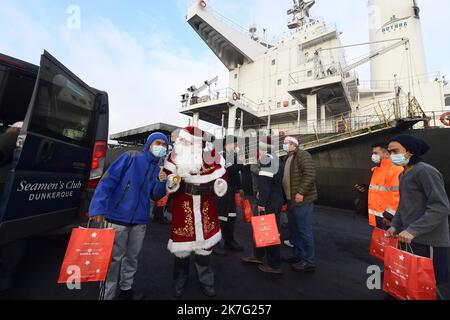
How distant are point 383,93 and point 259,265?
2096cm

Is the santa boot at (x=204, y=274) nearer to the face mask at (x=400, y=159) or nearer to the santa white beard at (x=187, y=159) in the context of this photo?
the santa white beard at (x=187, y=159)

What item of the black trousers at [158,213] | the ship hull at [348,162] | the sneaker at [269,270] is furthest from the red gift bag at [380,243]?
the ship hull at [348,162]

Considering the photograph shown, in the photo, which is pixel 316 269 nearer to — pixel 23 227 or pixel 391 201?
pixel 391 201

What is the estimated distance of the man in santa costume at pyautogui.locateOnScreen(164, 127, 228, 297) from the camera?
217 centimetres

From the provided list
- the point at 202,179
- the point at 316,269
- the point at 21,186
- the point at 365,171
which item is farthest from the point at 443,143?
the point at 21,186

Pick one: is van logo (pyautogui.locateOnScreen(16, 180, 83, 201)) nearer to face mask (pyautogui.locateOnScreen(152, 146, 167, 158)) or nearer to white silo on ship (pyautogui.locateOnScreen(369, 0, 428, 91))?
face mask (pyautogui.locateOnScreen(152, 146, 167, 158))

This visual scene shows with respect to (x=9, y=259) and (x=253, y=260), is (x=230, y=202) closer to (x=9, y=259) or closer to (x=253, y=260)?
(x=253, y=260)

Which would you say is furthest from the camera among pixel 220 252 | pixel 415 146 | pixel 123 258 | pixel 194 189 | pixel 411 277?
pixel 220 252

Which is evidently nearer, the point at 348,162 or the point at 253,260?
the point at 253,260

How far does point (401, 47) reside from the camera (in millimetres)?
17766

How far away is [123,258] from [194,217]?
801mm

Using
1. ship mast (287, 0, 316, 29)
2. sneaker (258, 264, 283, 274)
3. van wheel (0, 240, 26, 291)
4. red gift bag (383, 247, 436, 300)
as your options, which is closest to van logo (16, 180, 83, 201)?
van wheel (0, 240, 26, 291)

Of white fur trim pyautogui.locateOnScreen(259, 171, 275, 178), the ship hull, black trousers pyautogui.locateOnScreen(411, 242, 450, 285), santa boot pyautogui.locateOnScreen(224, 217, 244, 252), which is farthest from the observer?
the ship hull

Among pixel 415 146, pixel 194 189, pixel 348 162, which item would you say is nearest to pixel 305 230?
pixel 415 146
